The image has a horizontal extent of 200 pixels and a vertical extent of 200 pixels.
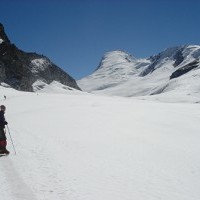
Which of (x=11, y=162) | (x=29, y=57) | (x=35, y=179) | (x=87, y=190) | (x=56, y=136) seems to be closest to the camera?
(x=87, y=190)

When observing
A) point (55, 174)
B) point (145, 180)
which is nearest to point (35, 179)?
point (55, 174)

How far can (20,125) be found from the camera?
80.7 feet

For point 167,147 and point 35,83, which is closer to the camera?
point 167,147

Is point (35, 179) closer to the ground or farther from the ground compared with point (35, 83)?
closer to the ground

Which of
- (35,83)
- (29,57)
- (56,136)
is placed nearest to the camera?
(56,136)

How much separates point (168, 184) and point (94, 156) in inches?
174

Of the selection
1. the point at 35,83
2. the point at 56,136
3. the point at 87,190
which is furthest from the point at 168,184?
the point at 35,83

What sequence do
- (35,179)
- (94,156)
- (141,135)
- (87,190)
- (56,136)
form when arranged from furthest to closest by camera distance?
(141,135), (56,136), (94,156), (35,179), (87,190)

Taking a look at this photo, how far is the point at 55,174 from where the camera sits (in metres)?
11.5

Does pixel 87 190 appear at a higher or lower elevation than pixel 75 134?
lower

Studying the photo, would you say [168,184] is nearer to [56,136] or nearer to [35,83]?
[56,136]

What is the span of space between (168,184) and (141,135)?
10.3 meters

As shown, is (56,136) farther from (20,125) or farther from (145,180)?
(145,180)

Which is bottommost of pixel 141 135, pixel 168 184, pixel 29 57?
pixel 168 184
